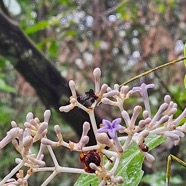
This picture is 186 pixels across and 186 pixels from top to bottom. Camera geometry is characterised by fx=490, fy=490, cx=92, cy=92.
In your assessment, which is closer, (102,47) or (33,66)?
(33,66)

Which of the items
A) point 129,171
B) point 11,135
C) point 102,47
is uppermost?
point 11,135

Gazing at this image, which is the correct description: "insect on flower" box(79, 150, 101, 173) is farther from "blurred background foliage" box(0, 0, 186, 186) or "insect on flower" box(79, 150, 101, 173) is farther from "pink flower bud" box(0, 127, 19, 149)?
"blurred background foliage" box(0, 0, 186, 186)

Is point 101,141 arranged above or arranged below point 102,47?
above

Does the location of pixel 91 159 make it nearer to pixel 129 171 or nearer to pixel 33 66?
pixel 129 171

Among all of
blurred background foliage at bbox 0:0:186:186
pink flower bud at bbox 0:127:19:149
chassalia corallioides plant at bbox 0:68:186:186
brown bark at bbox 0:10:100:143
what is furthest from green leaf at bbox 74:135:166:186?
blurred background foliage at bbox 0:0:186:186

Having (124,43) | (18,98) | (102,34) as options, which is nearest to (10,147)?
(18,98)

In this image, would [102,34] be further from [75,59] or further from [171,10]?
[171,10]

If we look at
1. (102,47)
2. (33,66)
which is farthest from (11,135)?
(102,47)
